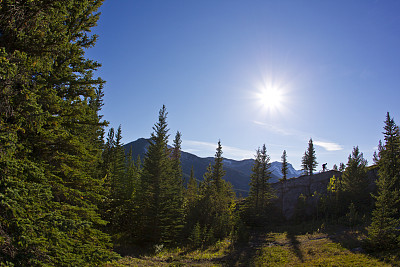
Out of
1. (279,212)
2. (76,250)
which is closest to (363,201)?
(279,212)

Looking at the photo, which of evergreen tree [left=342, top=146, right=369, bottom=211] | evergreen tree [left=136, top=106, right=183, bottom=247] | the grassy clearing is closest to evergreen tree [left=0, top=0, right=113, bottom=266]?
the grassy clearing

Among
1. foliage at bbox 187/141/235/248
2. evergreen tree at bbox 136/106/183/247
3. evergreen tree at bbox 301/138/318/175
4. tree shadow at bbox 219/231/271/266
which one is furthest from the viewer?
evergreen tree at bbox 301/138/318/175

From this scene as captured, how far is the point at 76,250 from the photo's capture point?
7078mm

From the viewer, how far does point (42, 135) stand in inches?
275

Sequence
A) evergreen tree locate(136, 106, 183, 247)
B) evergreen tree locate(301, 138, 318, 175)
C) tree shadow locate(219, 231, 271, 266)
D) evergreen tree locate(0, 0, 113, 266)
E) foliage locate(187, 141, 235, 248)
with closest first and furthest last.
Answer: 1. evergreen tree locate(0, 0, 113, 266)
2. tree shadow locate(219, 231, 271, 266)
3. evergreen tree locate(136, 106, 183, 247)
4. foliage locate(187, 141, 235, 248)
5. evergreen tree locate(301, 138, 318, 175)

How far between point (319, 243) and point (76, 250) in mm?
21165

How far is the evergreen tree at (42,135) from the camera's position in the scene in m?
5.39

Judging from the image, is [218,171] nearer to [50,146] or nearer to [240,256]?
[240,256]

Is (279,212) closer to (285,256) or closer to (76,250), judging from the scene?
(285,256)

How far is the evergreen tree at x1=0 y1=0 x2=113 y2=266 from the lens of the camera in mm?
5391

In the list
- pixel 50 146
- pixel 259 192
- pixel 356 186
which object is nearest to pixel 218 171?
pixel 259 192

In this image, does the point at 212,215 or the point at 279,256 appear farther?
the point at 212,215

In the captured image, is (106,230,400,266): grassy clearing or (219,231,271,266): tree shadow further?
(219,231,271,266): tree shadow

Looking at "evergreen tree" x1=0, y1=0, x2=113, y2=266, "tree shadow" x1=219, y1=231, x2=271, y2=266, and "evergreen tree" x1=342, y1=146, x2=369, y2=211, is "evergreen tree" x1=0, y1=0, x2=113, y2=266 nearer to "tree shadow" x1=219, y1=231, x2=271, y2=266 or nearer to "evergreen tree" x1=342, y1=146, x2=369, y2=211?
"tree shadow" x1=219, y1=231, x2=271, y2=266
